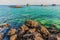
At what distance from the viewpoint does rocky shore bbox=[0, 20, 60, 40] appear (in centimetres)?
233

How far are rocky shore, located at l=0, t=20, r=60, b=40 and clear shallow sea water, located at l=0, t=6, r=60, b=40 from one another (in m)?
0.10

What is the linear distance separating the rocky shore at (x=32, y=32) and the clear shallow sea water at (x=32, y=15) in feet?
0.32

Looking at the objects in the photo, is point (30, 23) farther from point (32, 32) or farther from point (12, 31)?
point (12, 31)

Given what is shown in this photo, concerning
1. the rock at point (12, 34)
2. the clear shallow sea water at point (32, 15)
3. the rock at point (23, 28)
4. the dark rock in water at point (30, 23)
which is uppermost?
the clear shallow sea water at point (32, 15)

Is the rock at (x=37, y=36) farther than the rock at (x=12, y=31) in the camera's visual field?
No

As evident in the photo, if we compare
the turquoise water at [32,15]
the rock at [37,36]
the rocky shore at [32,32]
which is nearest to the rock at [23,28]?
the rocky shore at [32,32]

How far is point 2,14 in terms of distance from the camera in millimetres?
2668

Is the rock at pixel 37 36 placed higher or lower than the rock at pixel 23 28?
lower

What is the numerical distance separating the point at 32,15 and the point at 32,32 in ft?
1.28

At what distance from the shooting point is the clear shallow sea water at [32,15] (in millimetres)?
2428

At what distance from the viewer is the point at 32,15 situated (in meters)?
2.53

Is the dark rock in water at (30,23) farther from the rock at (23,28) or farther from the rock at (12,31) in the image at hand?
the rock at (12,31)

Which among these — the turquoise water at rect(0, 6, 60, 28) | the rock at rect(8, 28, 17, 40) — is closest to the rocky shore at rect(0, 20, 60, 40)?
the rock at rect(8, 28, 17, 40)
